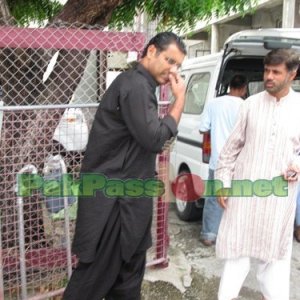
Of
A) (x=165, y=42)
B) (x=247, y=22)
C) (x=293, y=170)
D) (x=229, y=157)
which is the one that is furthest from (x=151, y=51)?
A: (x=247, y=22)

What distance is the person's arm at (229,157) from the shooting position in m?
2.73

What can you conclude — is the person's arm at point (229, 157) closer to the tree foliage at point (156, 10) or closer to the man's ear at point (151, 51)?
the man's ear at point (151, 51)

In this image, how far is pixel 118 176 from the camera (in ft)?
6.87

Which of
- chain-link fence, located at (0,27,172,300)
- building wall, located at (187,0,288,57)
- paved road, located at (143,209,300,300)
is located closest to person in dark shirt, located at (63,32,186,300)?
chain-link fence, located at (0,27,172,300)

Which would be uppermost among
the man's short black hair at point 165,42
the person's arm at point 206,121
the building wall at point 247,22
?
the building wall at point 247,22

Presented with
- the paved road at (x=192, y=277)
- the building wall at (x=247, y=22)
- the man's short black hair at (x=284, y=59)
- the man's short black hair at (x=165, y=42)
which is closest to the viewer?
the man's short black hair at (x=165, y=42)

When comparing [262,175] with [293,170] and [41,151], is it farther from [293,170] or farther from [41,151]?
[41,151]

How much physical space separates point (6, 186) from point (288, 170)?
1798 mm

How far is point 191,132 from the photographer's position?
4836mm

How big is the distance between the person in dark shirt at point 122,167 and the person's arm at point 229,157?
66 cm

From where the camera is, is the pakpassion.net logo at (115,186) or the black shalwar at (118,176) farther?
the pakpassion.net logo at (115,186)

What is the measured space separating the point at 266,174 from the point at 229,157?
0.27 m

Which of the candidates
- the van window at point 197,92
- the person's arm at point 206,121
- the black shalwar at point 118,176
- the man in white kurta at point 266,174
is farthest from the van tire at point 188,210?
the black shalwar at point 118,176

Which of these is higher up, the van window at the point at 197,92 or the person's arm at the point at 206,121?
the van window at the point at 197,92
